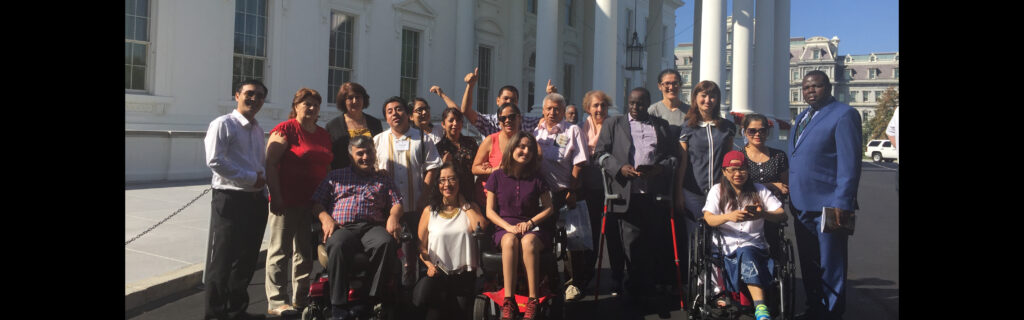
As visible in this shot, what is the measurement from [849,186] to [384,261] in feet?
9.72

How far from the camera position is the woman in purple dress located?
4.60 m

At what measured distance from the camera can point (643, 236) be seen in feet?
17.4

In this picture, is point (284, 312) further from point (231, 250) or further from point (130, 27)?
point (130, 27)

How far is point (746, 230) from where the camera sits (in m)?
4.65

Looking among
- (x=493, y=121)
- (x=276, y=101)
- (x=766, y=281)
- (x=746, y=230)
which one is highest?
(x=276, y=101)

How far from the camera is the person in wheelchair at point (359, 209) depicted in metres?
4.50

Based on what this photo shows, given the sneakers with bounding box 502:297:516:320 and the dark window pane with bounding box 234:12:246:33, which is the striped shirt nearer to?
the sneakers with bounding box 502:297:516:320

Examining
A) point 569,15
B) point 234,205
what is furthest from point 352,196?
point 569,15

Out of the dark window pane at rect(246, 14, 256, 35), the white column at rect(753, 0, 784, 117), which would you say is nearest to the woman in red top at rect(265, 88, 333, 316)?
the dark window pane at rect(246, 14, 256, 35)

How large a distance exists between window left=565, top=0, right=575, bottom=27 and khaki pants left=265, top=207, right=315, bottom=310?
22.3 metres

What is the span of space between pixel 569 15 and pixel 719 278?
74.3ft

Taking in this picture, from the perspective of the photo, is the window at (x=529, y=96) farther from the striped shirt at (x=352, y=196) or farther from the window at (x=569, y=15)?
the striped shirt at (x=352, y=196)
